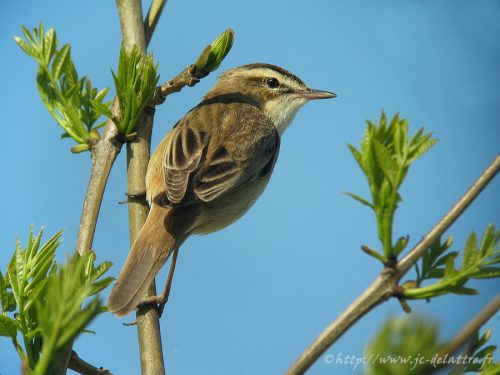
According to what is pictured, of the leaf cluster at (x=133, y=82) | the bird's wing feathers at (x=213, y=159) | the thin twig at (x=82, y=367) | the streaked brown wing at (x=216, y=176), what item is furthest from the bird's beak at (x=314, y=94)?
the thin twig at (x=82, y=367)

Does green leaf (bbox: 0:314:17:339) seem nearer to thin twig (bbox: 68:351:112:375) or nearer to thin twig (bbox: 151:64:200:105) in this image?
thin twig (bbox: 68:351:112:375)

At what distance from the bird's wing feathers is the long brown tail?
0.16 metres

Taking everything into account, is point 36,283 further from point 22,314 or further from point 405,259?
point 405,259

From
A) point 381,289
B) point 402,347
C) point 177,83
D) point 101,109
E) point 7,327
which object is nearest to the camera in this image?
point 402,347

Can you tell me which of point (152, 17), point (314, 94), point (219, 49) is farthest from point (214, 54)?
point (314, 94)

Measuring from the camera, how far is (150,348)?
200 centimetres

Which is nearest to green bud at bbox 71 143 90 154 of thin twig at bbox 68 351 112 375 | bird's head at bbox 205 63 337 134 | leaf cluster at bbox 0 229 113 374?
thin twig at bbox 68 351 112 375

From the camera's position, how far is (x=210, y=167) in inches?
156

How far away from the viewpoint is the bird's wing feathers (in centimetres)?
368

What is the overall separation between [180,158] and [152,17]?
1150 millimetres

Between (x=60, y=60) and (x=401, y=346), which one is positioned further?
(x=60, y=60)

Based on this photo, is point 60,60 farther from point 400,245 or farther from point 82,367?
point 400,245

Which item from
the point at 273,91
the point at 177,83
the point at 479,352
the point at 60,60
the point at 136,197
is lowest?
the point at 479,352

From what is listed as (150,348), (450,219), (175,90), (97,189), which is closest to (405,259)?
(450,219)
